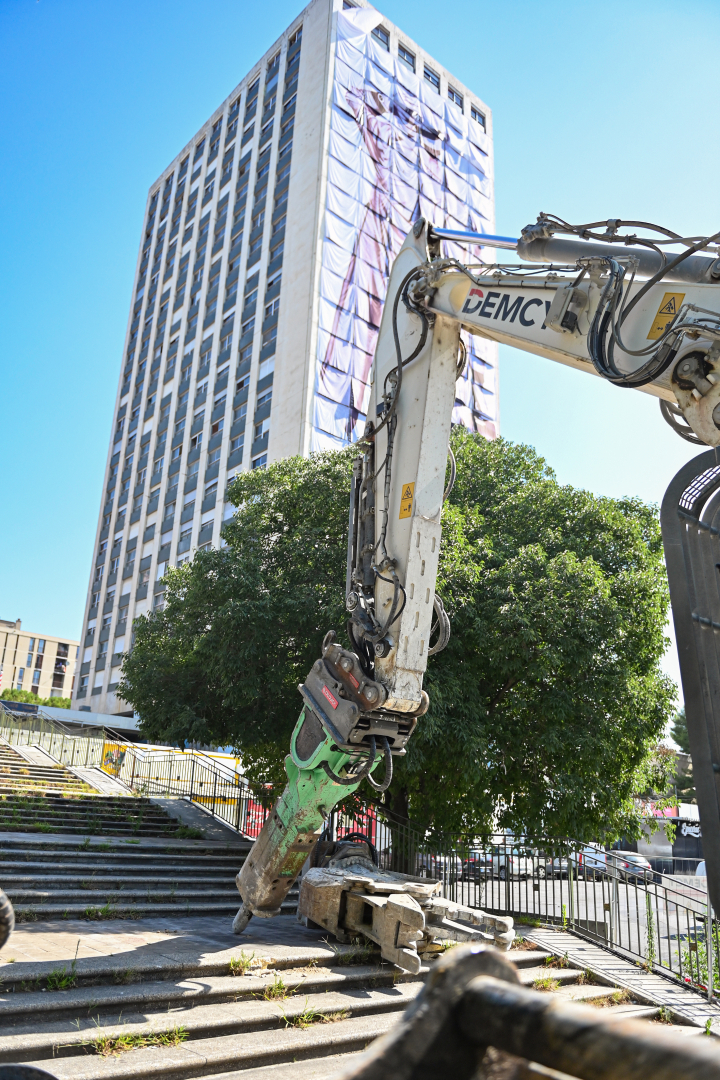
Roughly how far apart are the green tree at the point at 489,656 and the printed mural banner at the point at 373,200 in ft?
78.9

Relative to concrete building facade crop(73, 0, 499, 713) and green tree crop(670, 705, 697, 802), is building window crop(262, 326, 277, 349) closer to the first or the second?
concrete building facade crop(73, 0, 499, 713)

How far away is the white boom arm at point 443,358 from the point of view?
16.8 ft

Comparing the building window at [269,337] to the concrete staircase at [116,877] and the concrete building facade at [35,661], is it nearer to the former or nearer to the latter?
the concrete staircase at [116,877]

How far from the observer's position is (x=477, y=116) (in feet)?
191

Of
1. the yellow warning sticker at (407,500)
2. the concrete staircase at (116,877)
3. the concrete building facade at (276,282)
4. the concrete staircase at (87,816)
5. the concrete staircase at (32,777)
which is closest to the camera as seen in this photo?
the yellow warning sticker at (407,500)

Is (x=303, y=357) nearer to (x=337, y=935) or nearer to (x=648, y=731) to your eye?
(x=648, y=731)

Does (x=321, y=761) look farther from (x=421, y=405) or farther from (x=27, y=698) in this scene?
(x=27, y=698)

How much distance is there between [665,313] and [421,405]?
9.05ft

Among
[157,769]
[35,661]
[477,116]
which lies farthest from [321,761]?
[35,661]

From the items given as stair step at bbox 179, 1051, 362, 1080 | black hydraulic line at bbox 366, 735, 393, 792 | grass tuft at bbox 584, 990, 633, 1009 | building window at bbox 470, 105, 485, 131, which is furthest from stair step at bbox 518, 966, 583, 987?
building window at bbox 470, 105, 485, 131

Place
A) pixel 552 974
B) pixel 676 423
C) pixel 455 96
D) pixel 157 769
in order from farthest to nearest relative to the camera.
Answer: pixel 455 96 → pixel 157 769 → pixel 552 974 → pixel 676 423

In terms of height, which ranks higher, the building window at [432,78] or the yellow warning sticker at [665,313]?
the building window at [432,78]

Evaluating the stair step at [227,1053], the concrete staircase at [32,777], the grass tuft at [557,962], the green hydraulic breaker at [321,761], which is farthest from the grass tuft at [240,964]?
the concrete staircase at [32,777]

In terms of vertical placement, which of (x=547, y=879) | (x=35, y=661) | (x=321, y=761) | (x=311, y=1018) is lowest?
(x=311, y=1018)
